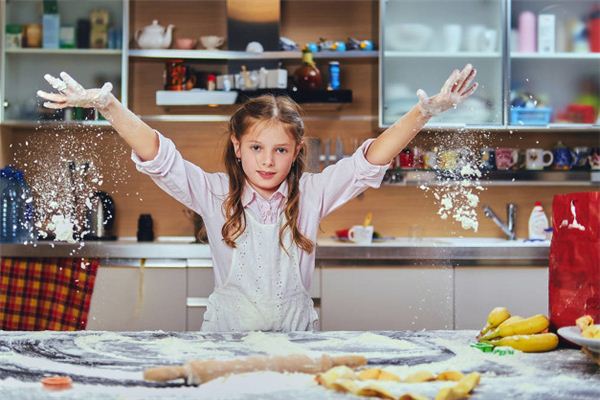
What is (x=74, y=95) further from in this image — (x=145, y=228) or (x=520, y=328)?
(x=145, y=228)

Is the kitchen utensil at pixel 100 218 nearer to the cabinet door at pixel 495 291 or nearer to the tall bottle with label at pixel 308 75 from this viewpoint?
the tall bottle with label at pixel 308 75

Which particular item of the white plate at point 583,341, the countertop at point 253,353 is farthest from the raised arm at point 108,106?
the white plate at point 583,341

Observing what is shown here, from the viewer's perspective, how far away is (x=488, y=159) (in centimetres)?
→ 358

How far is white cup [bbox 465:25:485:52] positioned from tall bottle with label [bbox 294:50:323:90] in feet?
2.33

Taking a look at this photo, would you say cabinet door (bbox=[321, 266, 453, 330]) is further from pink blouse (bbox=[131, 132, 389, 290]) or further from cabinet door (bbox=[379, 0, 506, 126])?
pink blouse (bbox=[131, 132, 389, 290])

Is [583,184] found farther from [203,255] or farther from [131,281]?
[131,281]

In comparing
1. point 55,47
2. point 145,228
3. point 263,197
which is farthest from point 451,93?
point 55,47

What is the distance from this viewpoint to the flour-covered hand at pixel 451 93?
1.66 m

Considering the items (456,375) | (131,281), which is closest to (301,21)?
(131,281)

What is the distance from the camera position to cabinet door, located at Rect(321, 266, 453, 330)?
10.3 feet

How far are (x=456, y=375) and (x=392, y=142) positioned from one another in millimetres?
774

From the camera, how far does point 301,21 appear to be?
375 cm

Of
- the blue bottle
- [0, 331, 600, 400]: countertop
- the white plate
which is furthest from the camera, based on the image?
the blue bottle

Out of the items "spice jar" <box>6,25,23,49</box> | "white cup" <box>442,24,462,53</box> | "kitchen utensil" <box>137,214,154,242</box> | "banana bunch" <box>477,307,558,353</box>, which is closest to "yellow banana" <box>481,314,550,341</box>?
"banana bunch" <box>477,307,558,353</box>
